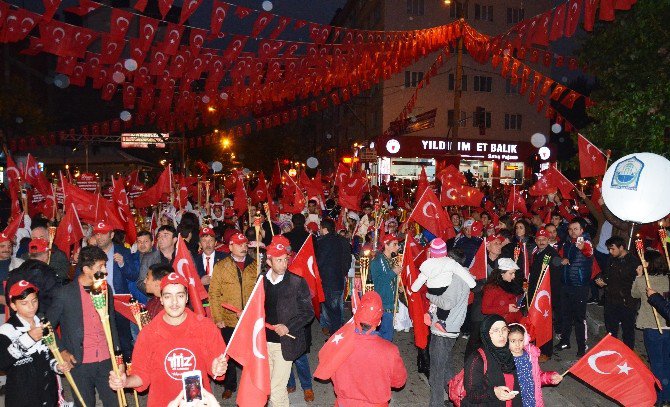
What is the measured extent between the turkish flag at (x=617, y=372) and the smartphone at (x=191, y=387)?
321cm

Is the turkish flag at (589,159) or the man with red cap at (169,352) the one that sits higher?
the turkish flag at (589,159)

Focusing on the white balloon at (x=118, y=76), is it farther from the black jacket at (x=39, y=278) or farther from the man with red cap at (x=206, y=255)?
the black jacket at (x=39, y=278)

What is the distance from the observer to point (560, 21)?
35.0ft

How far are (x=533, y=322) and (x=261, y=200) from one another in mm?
10843

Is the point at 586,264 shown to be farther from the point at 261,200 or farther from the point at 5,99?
the point at 5,99

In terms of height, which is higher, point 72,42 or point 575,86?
point 575,86

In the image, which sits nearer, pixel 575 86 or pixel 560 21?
pixel 560 21

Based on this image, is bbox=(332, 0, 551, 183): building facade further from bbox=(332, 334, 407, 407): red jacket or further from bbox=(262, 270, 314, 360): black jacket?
bbox=(332, 334, 407, 407): red jacket

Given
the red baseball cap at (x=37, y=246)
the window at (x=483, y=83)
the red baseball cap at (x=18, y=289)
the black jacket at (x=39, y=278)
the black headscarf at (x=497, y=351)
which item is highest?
the window at (x=483, y=83)

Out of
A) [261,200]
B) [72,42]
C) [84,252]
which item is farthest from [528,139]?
[84,252]

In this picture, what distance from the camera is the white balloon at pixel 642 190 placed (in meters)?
7.41

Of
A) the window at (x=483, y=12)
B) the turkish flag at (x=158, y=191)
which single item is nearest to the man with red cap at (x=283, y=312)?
the turkish flag at (x=158, y=191)

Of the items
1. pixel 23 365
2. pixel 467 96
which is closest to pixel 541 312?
pixel 23 365

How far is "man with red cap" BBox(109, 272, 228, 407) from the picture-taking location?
3.96m
